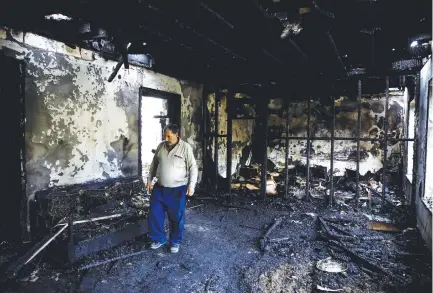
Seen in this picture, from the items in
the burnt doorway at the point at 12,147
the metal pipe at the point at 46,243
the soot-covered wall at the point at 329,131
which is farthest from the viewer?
the soot-covered wall at the point at 329,131

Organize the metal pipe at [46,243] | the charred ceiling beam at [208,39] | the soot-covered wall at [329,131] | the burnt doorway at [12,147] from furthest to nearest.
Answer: the soot-covered wall at [329,131] < the burnt doorway at [12,147] < the charred ceiling beam at [208,39] < the metal pipe at [46,243]

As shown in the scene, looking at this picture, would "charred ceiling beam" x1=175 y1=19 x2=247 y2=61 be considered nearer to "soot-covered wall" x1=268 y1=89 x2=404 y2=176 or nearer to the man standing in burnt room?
the man standing in burnt room

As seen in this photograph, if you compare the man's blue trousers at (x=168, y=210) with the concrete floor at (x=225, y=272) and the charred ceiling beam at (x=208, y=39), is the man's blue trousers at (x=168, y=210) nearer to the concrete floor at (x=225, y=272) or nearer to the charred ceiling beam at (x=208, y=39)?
the concrete floor at (x=225, y=272)

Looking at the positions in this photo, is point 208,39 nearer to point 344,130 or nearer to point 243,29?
point 243,29

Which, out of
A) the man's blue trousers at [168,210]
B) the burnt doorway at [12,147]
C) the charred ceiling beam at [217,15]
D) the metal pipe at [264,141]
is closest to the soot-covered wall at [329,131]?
the metal pipe at [264,141]

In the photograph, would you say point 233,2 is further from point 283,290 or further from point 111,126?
point 111,126

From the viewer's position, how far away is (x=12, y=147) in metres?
4.59

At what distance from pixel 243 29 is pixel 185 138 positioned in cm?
462

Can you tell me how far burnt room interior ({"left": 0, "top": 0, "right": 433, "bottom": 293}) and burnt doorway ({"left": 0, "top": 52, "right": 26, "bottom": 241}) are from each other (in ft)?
0.08

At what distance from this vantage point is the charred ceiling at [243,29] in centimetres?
349

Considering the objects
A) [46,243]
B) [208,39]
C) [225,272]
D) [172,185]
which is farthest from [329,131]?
[46,243]

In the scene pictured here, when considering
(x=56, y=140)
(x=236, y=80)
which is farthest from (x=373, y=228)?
(x=56, y=140)

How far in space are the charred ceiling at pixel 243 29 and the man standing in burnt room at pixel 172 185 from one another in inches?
59.6

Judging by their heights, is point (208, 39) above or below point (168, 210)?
above
